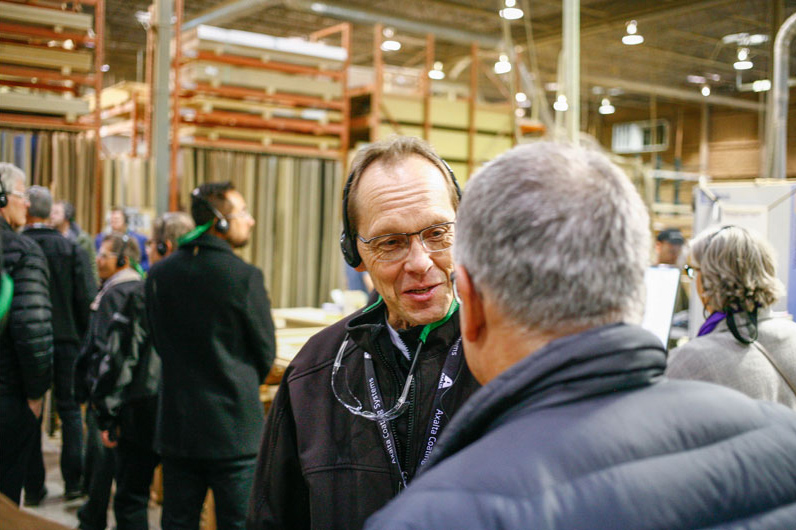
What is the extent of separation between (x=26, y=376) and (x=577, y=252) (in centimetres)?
358

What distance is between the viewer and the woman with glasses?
2803 mm

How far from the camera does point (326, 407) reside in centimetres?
161

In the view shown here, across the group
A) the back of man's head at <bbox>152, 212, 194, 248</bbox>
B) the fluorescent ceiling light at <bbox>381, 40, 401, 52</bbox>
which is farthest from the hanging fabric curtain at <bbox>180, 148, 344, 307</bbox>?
the fluorescent ceiling light at <bbox>381, 40, 401, 52</bbox>

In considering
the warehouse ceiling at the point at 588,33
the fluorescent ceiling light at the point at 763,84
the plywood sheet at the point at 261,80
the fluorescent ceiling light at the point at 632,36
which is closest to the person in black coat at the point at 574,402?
the warehouse ceiling at the point at 588,33

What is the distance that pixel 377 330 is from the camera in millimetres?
1655

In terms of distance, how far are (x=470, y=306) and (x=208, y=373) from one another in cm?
259

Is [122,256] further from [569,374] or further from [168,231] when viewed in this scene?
[569,374]

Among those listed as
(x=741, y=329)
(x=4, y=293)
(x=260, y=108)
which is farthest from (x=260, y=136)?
(x=4, y=293)

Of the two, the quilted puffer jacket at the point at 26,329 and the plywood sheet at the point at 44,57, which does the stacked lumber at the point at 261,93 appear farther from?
the quilted puffer jacket at the point at 26,329

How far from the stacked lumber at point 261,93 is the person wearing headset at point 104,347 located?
336cm

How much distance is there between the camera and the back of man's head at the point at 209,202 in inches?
140

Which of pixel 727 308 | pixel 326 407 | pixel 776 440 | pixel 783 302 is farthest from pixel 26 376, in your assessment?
pixel 783 302

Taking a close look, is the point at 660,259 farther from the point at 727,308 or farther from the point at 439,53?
the point at 439,53

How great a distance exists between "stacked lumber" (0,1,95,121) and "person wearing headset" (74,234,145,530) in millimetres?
3423
